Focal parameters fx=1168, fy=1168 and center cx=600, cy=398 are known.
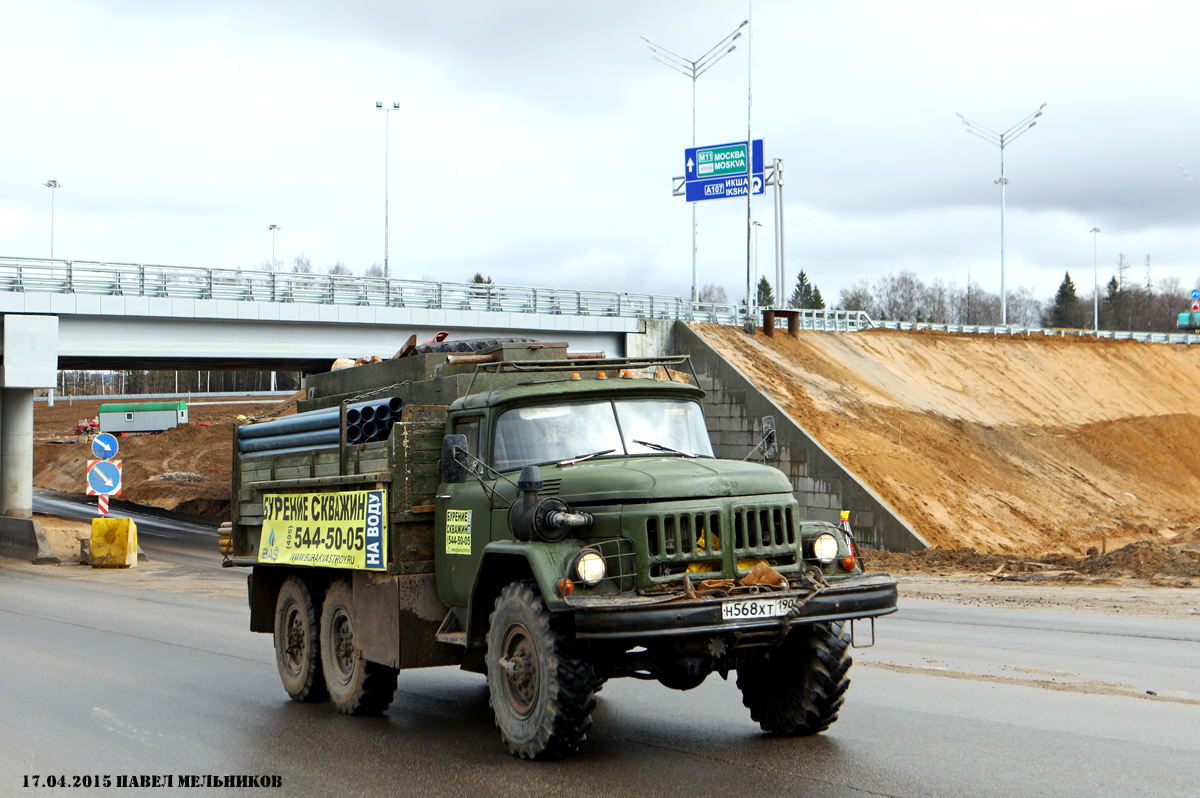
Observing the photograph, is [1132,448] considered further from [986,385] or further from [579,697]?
[579,697]

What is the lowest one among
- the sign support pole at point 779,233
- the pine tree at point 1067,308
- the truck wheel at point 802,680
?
the truck wheel at point 802,680

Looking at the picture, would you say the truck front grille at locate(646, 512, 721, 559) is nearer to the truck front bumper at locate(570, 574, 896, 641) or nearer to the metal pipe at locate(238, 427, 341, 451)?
the truck front bumper at locate(570, 574, 896, 641)

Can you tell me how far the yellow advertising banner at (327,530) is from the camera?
8.84 m

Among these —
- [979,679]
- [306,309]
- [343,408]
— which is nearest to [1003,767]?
[979,679]

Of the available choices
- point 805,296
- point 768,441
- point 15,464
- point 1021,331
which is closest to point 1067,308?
point 805,296

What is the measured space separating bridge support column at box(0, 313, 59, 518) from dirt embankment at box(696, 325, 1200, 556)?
20.5 metres

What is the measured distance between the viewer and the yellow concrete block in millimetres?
27125

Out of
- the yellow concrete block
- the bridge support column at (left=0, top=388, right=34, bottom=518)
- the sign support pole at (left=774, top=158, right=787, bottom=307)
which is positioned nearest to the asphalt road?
the yellow concrete block

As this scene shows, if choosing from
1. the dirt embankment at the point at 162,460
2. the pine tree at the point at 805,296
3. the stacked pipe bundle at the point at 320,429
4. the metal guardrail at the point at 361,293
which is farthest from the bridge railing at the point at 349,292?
the pine tree at the point at 805,296

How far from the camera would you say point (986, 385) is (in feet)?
156

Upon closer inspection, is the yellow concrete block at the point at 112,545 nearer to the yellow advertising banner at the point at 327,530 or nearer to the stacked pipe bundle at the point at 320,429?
the stacked pipe bundle at the point at 320,429

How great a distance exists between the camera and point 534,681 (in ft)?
23.8

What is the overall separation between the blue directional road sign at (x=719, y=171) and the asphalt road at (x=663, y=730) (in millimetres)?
36331

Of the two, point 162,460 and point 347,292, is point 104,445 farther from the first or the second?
point 162,460
